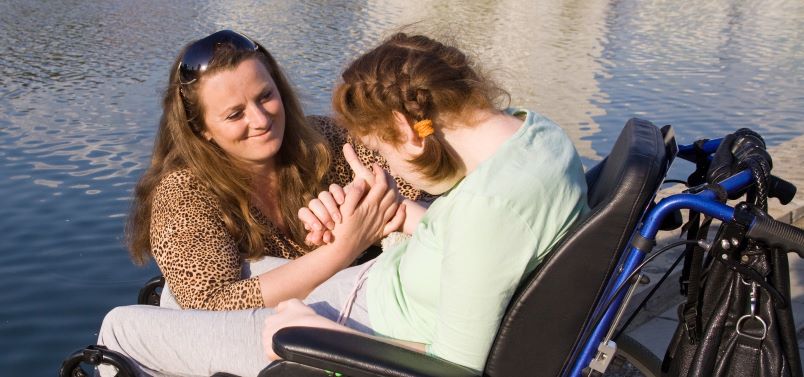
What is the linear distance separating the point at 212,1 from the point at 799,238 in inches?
856

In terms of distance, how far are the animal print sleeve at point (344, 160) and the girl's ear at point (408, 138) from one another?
3.88 ft

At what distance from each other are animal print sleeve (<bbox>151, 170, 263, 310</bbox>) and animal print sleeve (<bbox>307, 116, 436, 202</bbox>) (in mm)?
609

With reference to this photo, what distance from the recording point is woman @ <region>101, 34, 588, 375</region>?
2102 millimetres

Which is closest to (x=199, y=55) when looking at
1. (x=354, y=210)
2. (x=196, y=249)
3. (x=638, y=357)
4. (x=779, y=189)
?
(x=196, y=249)

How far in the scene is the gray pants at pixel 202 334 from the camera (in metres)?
2.68

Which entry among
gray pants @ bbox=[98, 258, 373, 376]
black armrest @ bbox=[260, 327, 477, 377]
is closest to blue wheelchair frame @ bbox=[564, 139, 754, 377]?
black armrest @ bbox=[260, 327, 477, 377]

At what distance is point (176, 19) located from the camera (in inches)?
719

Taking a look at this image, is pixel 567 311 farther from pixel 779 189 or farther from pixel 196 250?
pixel 196 250

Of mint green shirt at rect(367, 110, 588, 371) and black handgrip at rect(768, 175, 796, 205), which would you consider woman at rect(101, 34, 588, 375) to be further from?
black handgrip at rect(768, 175, 796, 205)

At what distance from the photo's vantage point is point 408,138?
7.77ft

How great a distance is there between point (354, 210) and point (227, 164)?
22.9 inches

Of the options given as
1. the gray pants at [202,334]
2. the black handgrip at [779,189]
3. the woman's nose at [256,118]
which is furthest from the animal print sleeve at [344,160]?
the black handgrip at [779,189]

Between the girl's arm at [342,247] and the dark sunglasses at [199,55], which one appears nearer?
the girl's arm at [342,247]

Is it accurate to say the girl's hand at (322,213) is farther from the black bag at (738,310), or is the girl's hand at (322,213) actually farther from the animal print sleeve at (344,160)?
the black bag at (738,310)
